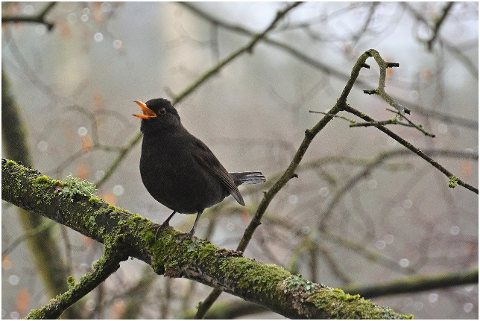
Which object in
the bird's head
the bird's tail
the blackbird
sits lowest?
the blackbird

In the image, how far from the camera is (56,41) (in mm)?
6848

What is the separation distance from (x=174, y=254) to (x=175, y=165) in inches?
33.6

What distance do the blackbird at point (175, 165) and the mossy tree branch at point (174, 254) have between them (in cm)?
51

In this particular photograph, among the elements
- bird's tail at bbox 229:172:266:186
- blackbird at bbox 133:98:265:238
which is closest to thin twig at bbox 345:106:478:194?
blackbird at bbox 133:98:265:238

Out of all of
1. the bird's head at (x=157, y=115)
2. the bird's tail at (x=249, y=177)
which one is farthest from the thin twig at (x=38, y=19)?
the bird's tail at (x=249, y=177)

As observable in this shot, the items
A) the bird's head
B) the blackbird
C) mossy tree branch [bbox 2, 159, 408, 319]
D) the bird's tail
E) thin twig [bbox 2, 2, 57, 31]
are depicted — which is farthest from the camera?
thin twig [bbox 2, 2, 57, 31]

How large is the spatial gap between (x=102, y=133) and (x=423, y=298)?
463 cm

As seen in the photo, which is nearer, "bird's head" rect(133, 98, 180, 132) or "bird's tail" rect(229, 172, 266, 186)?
"bird's head" rect(133, 98, 180, 132)

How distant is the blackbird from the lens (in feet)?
9.82

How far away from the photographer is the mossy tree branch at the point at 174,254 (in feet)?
5.81

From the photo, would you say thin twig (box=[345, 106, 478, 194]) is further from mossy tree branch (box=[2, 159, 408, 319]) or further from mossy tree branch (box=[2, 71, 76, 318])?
mossy tree branch (box=[2, 71, 76, 318])

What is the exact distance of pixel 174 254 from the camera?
227cm

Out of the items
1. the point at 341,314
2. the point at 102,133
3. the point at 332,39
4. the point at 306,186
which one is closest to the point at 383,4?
the point at 332,39

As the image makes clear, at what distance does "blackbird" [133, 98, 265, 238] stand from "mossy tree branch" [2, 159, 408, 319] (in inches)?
20.1
